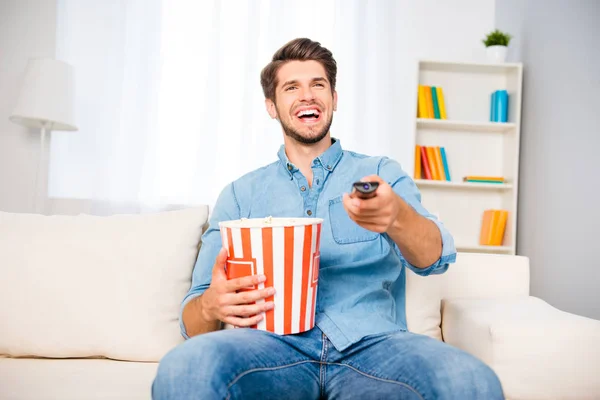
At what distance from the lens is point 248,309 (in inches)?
35.5

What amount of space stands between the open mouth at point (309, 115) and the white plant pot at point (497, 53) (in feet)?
8.67

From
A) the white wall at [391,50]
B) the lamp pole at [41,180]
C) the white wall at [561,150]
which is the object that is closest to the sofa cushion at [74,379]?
the white wall at [561,150]

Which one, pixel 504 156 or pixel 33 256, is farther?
pixel 504 156

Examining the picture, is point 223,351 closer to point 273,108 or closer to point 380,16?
point 273,108

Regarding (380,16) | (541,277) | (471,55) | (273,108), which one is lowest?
(541,277)

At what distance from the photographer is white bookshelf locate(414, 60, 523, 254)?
12.3 feet

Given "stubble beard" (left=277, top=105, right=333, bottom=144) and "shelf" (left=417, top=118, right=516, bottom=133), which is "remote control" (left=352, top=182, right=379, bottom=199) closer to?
"stubble beard" (left=277, top=105, right=333, bottom=144)

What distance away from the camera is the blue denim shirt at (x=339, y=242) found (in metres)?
1.08

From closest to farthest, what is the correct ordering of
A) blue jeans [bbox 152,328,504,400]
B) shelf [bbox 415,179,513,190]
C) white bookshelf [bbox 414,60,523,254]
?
blue jeans [bbox 152,328,504,400]
shelf [bbox 415,179,513,190]
white bookshelf [bbox 414,60,523,254]

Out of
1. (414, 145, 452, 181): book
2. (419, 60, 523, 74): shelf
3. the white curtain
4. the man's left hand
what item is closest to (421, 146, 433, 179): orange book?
(414, 145, 452, 181): book

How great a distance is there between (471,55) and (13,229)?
351cm

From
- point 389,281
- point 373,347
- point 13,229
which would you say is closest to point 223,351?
point 373,347

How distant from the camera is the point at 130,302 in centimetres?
131

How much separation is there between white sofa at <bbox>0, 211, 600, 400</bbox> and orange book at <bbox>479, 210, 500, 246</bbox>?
2.21 m
